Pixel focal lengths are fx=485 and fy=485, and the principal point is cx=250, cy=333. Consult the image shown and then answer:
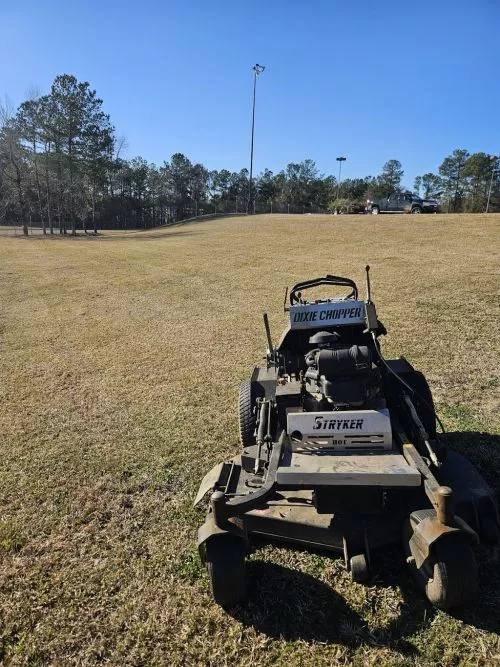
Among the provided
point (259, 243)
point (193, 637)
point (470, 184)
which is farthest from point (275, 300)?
point (470, 184)

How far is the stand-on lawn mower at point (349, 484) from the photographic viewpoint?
8.91 ft

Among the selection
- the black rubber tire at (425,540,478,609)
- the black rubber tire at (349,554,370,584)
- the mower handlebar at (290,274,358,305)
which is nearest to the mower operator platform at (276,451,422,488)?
the black rubber tire at (425,540,478,609)

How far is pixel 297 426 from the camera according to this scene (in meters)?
3.38

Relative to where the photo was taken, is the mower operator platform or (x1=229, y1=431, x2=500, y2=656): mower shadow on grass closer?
(x1=229, y1=431, x2=500, y2=656): mower shadow on grass

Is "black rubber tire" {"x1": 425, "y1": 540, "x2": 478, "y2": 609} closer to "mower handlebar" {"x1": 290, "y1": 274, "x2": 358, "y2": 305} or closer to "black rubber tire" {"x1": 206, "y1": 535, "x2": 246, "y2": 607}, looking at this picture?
"black rubber tire" {"x1": 206, "y1": 535, "x2": 246, "y2": 607}

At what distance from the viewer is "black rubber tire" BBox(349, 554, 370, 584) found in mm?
3000

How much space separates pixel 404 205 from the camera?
3466cm

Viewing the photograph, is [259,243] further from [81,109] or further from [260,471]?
[81,109]

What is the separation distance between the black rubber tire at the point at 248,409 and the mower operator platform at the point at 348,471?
4.23ft

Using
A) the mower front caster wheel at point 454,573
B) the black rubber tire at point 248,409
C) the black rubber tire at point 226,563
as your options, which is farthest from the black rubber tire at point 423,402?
the black rubber tire at point 226,563

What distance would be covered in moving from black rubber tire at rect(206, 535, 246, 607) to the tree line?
44.2 metres

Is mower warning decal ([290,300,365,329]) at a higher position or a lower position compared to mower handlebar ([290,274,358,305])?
lower

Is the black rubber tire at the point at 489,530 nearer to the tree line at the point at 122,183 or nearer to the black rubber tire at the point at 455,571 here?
the black rubber tire at the point at 455,571

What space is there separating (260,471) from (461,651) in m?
1.62
